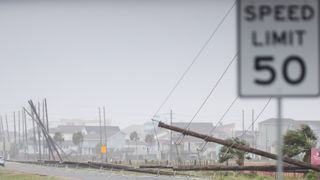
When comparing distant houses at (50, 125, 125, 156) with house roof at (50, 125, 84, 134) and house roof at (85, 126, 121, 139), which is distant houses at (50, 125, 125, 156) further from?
house roof at (50, 125, 84, 134)

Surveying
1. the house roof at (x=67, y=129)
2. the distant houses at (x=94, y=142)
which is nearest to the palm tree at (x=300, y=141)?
the distant houses at (x=94, y=142)

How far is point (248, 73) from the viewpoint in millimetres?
5277

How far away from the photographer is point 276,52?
5305 millimetres

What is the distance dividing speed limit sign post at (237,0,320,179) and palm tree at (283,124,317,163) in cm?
2935

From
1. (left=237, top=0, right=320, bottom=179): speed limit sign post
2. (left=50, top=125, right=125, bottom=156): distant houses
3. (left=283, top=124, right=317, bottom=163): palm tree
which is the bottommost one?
(left=50, top=125, right=125, bottom=156): distant houses

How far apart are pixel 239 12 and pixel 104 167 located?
5672cm

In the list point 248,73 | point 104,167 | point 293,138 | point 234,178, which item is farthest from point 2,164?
point 248,73

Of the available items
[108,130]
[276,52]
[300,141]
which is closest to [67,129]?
[108,130]

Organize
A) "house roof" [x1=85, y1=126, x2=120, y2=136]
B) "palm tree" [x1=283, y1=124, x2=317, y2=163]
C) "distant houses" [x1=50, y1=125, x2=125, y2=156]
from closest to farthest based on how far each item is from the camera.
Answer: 1. "palm tree" [x1=283, y1=124, x2=317, y2=163]
2. "distant houses" [x1=50, y1=125, x2=125, y2=156]
3. "house roof" [x1=85, y1=126, x2=120, y2=136]

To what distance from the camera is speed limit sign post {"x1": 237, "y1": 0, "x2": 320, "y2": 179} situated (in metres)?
5.27

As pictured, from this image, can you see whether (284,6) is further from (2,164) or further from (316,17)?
(2,164)

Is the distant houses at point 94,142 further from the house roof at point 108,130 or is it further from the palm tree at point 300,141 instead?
the palm tree at point 300,141

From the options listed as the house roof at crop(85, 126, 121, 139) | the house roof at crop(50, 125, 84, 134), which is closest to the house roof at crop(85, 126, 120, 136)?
the house roof at crop(85, 126, 121, 139)

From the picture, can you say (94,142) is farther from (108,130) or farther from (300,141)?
(300,141)
